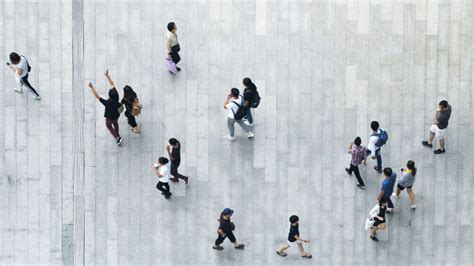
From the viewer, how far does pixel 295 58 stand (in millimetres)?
16328

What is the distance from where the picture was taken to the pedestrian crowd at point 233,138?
591 inches

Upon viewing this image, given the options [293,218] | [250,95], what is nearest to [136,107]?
[250,95]

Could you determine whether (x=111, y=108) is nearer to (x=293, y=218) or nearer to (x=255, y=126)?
(x=255, y=126)

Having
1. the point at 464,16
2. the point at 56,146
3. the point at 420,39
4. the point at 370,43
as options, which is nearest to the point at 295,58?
the point at 370,43

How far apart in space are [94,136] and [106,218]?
83.9 inches

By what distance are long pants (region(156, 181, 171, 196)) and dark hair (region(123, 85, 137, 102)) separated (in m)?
2.15

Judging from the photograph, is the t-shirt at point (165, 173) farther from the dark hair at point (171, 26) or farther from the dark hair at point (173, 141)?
the dark hair at point (171, 26)

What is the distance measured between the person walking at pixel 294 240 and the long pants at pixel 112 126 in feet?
16.0

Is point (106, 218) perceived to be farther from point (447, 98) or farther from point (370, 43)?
point (447, 98)

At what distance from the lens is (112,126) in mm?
15930

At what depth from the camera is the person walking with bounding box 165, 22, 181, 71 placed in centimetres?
1516

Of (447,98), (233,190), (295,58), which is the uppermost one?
(295,58)

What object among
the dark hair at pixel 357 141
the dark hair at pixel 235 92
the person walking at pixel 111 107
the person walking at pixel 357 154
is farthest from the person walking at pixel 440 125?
the person walking at pixel 111 107

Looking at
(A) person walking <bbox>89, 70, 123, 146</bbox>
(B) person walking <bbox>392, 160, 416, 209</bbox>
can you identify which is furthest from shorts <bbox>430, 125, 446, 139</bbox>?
(A) person walking <bbox>89, 70, 123, 146</bbox>
